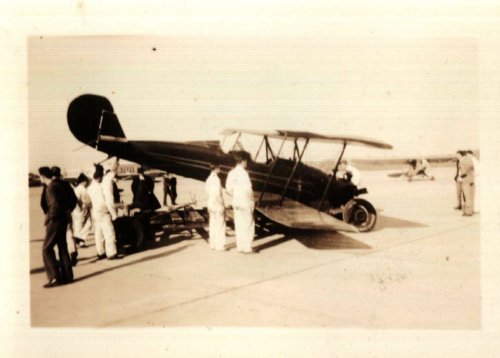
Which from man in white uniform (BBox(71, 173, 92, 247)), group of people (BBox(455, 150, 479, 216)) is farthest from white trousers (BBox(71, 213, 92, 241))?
group of people (BBox(455, 150, 479, 216))

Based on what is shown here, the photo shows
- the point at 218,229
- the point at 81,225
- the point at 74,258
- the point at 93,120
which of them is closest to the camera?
the point at 93,120

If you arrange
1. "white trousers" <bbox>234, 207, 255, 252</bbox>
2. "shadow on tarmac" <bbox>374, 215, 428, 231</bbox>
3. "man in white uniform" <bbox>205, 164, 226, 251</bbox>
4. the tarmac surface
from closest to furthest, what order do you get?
the tarmac surface
"white trousers" <bbox>234, 207, 255, 252</bbox>
"man in white uniform" <bbox>205, 164, 226, 251</bbox>
"shadow on tarmac" <bbox>374, 215, 428, 231</bbox>

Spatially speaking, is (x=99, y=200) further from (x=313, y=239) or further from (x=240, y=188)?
(x=313, y=239)

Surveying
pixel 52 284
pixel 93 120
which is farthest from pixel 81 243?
pixel 93 120

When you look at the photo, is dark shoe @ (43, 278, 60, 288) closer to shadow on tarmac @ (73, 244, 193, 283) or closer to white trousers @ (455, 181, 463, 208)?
shadow on tarmac @ (73, 244, 193, 283)

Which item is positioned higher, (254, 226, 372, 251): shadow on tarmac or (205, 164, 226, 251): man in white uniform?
(205, 164, 226, 251): man in white uniform

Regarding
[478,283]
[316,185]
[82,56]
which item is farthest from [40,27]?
[478,283]

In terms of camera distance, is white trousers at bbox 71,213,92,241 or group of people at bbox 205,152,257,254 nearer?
group of people at bbox 205,152,257,254
